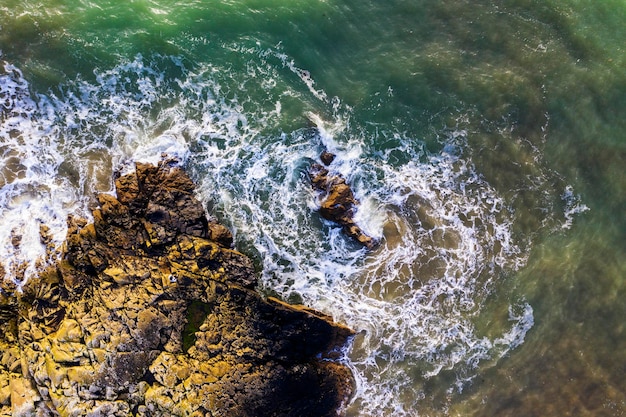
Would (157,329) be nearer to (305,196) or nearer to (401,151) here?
(305,196)

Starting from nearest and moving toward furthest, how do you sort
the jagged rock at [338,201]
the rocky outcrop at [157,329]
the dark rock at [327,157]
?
the rocky outcrop at [157,329]
the jagged rock at [338,201]
the dark rock at [327,157]

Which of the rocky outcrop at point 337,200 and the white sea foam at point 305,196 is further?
the white sea foam at point 305,196

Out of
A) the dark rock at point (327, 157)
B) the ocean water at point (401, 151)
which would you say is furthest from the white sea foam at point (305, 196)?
the dark rock at point (327, 157)

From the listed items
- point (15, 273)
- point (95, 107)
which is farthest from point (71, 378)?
point (95, 107)

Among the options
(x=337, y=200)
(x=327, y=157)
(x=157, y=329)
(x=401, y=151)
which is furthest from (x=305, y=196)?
(x=157, y=329)

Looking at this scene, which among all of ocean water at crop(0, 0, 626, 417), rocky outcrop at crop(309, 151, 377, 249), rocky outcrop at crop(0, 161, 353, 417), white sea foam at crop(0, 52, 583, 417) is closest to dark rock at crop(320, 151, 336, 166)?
rocky outcrop at crop(309, 151, 377, 249)

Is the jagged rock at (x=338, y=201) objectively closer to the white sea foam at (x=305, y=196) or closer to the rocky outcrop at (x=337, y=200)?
the rocky outcrop at (x=337, y=200)

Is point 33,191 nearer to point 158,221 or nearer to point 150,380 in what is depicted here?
point 158,221
